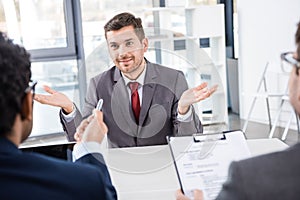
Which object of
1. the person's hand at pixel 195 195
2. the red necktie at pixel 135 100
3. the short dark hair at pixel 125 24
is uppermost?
the short dark hair at pixel 125 24

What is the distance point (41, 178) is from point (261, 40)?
14.9ft

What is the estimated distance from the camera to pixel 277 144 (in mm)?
1837

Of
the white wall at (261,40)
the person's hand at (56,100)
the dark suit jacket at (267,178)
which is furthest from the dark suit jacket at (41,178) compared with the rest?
the white wall at (261,40)

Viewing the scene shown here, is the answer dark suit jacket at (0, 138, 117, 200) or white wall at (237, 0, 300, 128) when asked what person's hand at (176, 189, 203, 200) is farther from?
white wall at (237, 0, 300, 128)

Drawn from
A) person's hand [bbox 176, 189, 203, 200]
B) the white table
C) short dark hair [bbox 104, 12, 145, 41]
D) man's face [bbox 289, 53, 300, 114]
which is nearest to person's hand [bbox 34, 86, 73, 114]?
the white table

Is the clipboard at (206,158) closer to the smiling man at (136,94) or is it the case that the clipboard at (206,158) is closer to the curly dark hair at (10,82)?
the smiling man at (136,94)

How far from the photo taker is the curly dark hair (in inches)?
33.2

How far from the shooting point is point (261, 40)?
5.03 meters

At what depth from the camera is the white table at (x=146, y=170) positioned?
1.46 metres

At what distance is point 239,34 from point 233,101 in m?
0.93

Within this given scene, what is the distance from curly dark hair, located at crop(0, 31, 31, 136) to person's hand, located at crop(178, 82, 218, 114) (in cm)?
99

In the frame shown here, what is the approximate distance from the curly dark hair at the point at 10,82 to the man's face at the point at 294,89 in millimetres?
598

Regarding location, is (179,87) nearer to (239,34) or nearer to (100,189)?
(100,189)

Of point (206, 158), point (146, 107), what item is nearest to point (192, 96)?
point (146, 107)
